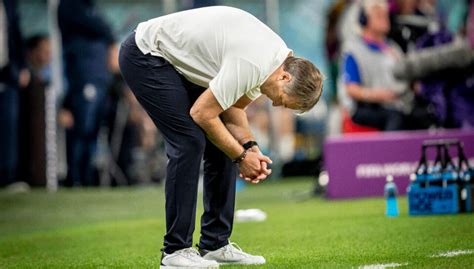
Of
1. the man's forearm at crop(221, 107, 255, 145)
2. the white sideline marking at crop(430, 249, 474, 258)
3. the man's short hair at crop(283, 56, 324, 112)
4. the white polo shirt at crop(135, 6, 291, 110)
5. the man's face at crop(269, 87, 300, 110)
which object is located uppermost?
the white polo shirt at crop(135, 6, 291, 110)

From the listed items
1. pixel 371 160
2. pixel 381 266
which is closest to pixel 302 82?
pixel 381 266

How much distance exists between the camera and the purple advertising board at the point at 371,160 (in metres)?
11.0

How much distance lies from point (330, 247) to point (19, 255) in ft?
6.99

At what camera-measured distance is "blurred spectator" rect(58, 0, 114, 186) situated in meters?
15.8

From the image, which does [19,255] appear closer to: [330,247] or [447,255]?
[330,247]

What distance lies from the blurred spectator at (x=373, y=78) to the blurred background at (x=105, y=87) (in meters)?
1.06

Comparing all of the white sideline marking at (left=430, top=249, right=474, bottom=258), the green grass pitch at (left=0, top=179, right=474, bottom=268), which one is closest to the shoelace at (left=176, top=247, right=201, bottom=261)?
the green grass pitch at (left=0, top=179, right=474, bottom=268)

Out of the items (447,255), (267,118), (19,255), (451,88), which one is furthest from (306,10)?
(447,255)

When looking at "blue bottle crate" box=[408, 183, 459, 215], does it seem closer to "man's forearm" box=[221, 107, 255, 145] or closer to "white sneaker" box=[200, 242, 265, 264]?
"white sneaker" box=[200, 242, 265, 264]

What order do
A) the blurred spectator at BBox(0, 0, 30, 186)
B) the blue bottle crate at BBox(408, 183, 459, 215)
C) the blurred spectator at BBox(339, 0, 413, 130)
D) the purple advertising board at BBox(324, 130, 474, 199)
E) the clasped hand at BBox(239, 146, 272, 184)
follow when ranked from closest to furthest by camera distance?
the clasped hand at BBox(239, 146, 272, 184) < the blue bottle crate at BBox(408, 183, 459, 215) < the purple advertising board at BBox(324, 130, 474, 199) < the blurred spectator at BBox(339, 0, 413, 130) < the blurred spectator at BBox(0, 0, 30, 186)

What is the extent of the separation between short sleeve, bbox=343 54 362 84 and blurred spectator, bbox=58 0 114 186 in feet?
18.1

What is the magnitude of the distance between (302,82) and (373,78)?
667 centimetres

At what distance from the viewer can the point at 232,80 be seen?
504 cm

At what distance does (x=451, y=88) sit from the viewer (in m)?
11.2
